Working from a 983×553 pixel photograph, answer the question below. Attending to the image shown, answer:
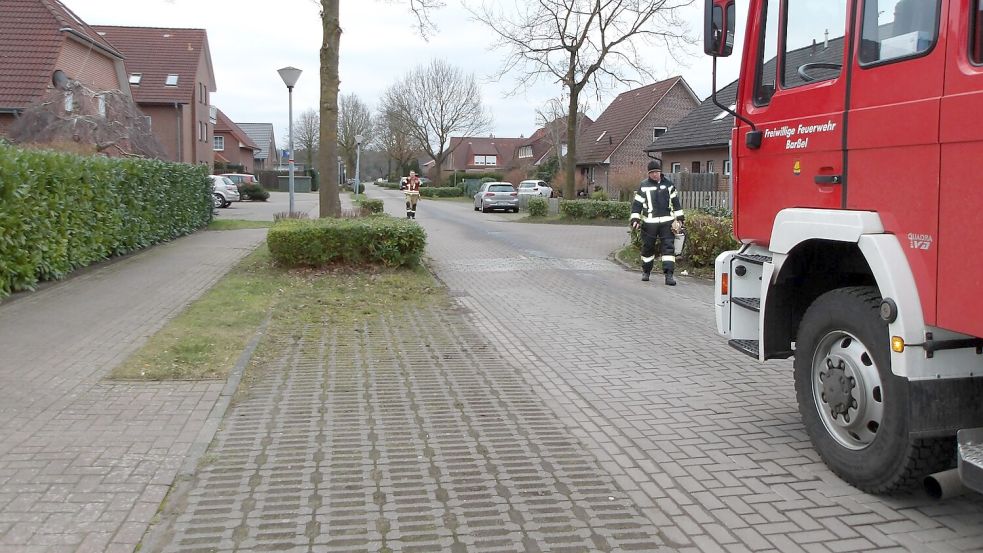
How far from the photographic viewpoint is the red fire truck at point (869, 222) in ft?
12.1

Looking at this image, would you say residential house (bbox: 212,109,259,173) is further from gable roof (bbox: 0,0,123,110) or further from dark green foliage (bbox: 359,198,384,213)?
dark green foliage (bbox: 359,198,384,213)

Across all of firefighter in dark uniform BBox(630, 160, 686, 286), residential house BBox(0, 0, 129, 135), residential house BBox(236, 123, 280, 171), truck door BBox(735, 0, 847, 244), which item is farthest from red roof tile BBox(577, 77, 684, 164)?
residential house BBox(236, 123, 280, 171)

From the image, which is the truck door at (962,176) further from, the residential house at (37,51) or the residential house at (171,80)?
the residential house at (171,80)

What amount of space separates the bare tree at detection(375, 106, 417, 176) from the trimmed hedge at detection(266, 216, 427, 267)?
6395cm

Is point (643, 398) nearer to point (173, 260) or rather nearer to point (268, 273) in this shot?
point (268, 273)

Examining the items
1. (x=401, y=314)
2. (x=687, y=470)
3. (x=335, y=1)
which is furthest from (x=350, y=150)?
(x=687, y=470)

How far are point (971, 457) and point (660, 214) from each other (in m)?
9.38

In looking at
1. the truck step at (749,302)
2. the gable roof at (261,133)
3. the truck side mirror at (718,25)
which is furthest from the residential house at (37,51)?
the gable roof at (261,133)

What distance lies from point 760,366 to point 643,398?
165 centimetres

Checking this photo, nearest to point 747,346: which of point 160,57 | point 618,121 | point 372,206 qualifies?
point 372,206

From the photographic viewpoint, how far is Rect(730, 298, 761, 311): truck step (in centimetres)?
535

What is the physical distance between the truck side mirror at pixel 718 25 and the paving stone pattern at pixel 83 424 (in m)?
3.95

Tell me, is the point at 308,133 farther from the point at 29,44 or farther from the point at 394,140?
the point at 29,44

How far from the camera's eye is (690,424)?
5766mm
